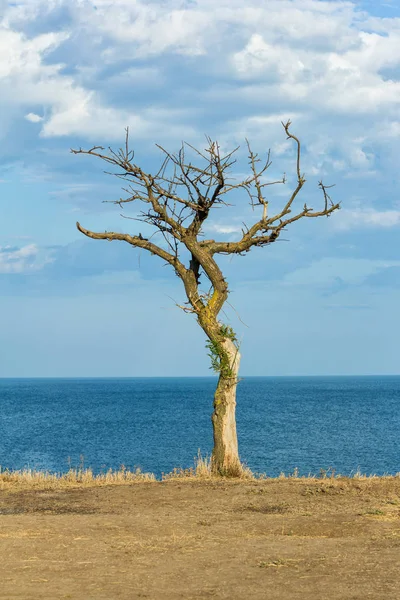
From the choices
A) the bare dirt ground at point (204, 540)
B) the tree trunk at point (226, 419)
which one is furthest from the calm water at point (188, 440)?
the bare dirt ground at point (204, 540)

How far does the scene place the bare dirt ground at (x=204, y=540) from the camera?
9172mm

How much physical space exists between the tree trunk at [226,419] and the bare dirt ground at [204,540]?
1.22 meters

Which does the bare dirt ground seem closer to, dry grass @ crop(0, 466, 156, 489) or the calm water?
dry grass @ crop(0, 466, 156, 489)

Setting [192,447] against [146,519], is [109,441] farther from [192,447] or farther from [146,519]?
[146,519]

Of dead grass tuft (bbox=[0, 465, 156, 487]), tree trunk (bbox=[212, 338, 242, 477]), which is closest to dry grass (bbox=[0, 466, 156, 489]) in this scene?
dead grass tuft (bbox=[0, 465, 156, 487])

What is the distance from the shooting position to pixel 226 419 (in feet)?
60.3

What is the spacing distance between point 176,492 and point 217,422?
2.86 m

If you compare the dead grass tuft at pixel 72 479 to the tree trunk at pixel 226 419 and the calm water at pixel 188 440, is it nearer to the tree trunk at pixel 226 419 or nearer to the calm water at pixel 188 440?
the tree trunk at pixel 226 419

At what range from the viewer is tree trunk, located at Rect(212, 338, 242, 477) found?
18328mm

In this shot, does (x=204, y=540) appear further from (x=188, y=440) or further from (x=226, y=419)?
(x=188, y=440)

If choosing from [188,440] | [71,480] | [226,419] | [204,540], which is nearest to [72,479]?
[71,480]

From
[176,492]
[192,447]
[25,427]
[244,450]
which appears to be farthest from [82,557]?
[25,427]

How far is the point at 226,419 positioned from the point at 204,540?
6699 mm

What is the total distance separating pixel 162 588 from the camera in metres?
9.13
